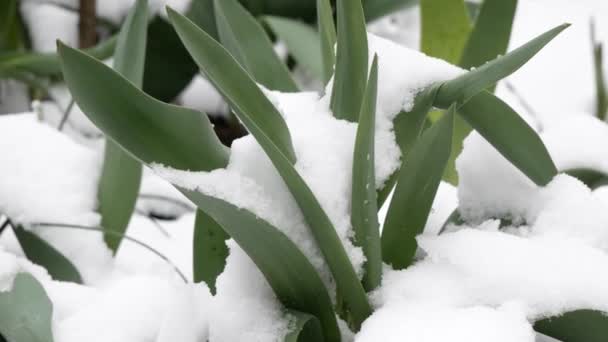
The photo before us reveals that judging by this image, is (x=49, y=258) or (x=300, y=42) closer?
(x=49, y=258)

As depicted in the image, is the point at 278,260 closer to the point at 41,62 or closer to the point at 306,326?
the point at 306,326

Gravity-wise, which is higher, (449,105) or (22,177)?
(449,105)

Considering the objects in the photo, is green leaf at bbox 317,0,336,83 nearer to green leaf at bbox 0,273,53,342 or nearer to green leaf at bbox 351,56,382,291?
green leaf at bbox 351,56,382,291

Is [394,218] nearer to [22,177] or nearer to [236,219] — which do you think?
[236,219]

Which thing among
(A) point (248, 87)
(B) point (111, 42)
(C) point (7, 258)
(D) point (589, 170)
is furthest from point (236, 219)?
(B) point (111, 42)

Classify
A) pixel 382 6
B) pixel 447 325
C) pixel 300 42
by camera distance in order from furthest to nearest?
1. pixel 382 6
2. pixel 300 42
3. pixel 447 325

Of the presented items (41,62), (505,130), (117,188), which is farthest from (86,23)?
(505,130)
